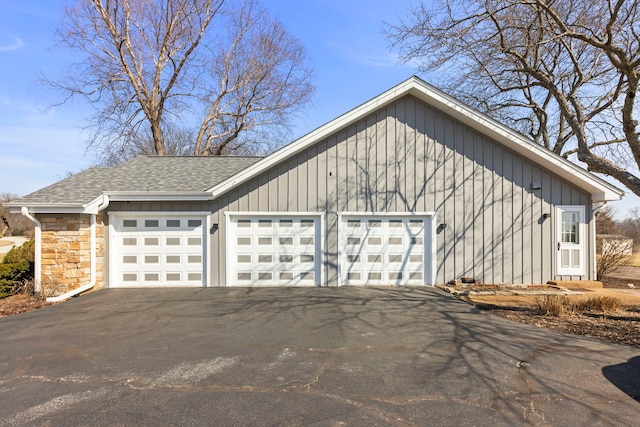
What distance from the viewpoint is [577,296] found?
8.37 m

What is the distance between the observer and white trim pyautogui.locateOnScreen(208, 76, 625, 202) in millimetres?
9297

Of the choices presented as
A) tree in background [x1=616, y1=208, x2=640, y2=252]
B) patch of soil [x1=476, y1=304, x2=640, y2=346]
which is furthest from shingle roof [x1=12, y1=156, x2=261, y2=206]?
tree in background [x1=616, y1=208, x2=640, y2=252]

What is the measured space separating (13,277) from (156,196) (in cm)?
424

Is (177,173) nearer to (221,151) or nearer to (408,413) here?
(408,413)

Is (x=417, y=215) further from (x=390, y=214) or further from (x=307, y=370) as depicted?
(x=307, y=370)

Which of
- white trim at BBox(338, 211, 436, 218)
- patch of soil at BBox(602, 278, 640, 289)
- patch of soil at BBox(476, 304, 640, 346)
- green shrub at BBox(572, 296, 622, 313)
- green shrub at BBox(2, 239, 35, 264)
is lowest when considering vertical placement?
patch of soil at BBox(602, 278, 640, 289)

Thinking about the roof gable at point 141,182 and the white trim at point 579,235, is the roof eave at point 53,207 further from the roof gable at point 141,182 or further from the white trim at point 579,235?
the white trim at point 579,235

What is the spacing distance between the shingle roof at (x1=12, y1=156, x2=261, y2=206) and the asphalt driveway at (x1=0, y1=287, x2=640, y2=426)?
3.37 metres

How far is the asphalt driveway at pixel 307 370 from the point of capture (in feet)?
10.9

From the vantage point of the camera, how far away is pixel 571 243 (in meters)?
9.97

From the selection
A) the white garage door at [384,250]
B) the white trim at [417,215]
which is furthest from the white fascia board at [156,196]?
the white garage door at [384,250]

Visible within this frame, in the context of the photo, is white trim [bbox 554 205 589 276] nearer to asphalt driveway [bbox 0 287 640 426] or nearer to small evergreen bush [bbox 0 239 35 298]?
asphalt driveway [bbox 0 287 640 426]

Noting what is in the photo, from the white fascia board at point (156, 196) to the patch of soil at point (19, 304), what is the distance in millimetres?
2929

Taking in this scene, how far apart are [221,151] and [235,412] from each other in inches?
988
